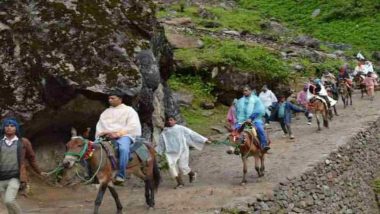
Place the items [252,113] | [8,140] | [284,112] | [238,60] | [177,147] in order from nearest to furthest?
[8,140] → [252,113] → [177,147] → [284,112] → [238,60]

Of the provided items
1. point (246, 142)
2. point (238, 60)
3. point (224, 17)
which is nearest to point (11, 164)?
point (246, 142)

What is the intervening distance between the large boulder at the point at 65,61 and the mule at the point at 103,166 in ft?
9.52

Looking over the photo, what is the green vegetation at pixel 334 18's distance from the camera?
40.5 m

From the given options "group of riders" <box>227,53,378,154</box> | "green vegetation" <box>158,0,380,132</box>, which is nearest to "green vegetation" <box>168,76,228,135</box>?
"green vegetation" <box>158,0,380,132</box>

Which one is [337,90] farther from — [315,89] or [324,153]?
[324,153]

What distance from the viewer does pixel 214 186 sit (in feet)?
43.2

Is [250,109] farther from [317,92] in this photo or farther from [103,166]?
[317,92]

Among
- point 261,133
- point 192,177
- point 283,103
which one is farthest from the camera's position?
point 283,103

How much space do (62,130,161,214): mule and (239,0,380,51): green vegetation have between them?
99.8ft

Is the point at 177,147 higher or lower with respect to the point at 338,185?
higher

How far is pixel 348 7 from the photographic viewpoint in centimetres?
4478

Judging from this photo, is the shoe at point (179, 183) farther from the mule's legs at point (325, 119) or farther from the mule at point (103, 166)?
the mule's legs at point (325, 119)

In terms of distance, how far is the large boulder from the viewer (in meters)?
13.3

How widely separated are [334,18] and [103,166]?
1475 inches
